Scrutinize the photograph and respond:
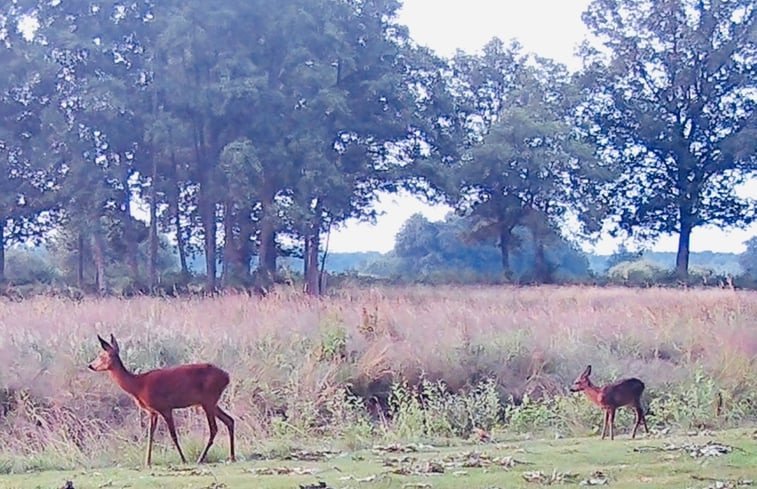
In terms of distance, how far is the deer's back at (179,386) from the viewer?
20.5 feet

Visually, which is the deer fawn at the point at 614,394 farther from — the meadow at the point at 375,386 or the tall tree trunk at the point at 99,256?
the tall tree trunk at the point at 99,256

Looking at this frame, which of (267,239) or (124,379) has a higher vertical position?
(267,239)

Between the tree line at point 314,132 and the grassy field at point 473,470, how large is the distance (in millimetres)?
18230

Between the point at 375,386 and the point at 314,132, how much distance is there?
17.8m

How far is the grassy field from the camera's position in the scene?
5.46 m

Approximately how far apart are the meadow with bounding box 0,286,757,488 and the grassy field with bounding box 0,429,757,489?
0.12 ft

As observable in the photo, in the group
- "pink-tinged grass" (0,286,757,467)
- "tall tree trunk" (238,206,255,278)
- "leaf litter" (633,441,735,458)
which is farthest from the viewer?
"tall tree trunk" (238,206,255,278)

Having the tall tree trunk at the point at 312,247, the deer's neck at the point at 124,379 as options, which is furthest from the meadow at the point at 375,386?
the tall tree trunk at the point at 312,247

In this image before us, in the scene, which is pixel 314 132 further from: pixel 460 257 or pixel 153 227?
pixel 460 257

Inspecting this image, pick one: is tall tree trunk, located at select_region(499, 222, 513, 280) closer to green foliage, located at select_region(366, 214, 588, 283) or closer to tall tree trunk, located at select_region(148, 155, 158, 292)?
green foliage, located at select_region(366, 214, 588, 283)

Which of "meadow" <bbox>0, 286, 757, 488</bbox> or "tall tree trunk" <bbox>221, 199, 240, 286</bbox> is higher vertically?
"tall tree trunk" <bbox>221, 199, 240, 286</bbox>

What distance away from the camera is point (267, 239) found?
2822 cm

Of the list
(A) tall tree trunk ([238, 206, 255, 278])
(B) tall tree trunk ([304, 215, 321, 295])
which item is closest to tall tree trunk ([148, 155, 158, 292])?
(A) tall tree trunk ([238, 206, 255, 278])

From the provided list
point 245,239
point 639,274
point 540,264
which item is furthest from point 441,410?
point 540,264
